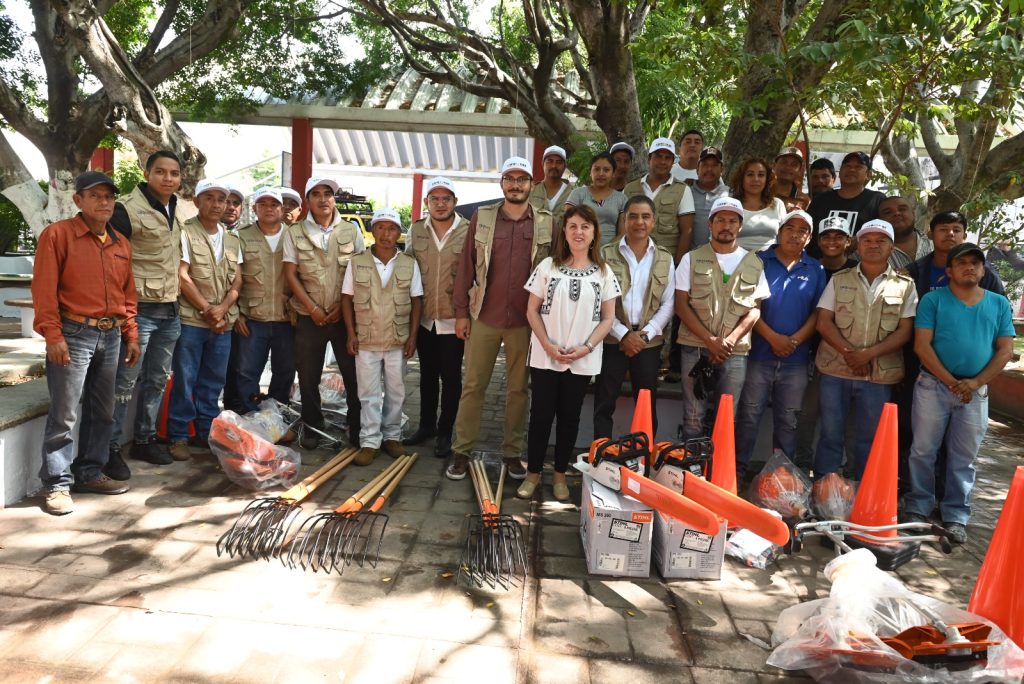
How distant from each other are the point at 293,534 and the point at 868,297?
3939mm

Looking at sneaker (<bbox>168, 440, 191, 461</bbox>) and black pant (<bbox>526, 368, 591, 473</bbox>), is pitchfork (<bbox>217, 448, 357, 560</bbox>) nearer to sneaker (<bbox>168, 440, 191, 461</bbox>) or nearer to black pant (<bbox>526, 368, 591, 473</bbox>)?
sneaker (<bbox>168, 440, 191, 461</bbox>)

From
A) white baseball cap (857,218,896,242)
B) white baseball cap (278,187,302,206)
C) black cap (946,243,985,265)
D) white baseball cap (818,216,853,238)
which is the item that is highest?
white baseball cap (278,187,302,206)

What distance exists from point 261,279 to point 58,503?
2008mm

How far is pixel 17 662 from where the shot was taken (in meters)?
2.65

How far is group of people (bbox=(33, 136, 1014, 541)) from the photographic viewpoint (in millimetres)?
4305

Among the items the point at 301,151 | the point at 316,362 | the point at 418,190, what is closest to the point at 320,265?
the point at 316,362

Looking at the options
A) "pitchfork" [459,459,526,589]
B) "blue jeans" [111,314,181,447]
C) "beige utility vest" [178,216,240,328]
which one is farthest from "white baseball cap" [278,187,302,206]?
"pitchfork" [459,459,526,589]

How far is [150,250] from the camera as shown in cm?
452

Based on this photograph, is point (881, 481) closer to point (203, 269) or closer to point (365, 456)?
point (365, 456)

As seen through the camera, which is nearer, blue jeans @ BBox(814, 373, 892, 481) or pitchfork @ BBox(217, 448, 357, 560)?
pitchfork @ BBox(217, 448, 357, 560)

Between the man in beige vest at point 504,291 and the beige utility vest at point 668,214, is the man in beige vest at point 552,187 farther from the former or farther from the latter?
the man in beige vest at point 504,291

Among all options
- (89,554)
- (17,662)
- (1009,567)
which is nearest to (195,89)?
(89,554)

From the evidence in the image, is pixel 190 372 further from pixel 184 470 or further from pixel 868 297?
pixel 868 297

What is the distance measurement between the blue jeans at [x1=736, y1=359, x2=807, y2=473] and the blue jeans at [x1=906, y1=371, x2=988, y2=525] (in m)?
0.74
